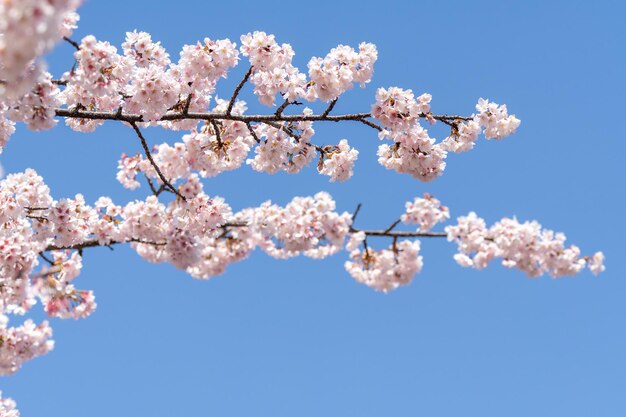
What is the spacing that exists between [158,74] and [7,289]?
11.0ft

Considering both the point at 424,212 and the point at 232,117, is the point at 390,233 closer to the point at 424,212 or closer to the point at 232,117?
the point at 424,212

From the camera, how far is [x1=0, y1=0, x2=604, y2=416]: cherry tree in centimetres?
858

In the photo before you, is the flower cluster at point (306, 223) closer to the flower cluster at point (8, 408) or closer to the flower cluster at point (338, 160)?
the flower cluster at point (338, 160)

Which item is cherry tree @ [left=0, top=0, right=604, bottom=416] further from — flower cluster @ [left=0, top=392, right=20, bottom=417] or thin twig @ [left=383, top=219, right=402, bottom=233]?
flower cluster @ [left=0, top=392, right=20, bottom=417]

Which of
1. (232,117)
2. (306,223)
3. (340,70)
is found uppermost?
(340,70)

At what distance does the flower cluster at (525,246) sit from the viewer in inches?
384

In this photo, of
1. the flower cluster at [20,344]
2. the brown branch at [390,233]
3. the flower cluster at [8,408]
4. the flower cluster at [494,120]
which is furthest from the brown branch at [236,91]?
the flower cluster at [8,408]

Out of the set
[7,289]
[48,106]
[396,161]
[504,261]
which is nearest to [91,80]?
[48,106]

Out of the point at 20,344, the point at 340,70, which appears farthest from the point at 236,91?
the point at 20,344

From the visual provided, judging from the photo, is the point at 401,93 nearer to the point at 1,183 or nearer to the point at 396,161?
the point at 396,161

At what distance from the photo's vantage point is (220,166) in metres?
10.2

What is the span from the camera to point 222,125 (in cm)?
995

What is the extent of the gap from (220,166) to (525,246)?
4.67 meters

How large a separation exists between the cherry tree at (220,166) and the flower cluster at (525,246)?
0.02m
